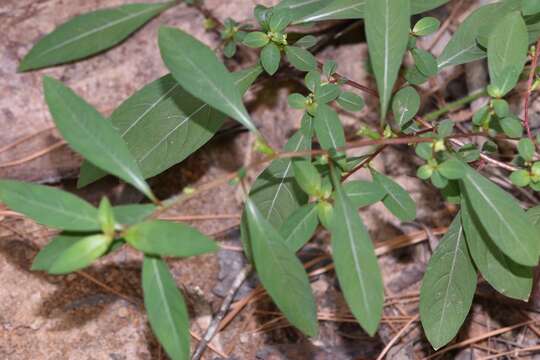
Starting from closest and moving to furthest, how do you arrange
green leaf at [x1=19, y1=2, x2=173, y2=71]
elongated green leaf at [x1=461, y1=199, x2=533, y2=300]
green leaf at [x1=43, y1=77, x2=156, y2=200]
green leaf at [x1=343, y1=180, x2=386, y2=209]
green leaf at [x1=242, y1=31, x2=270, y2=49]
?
green leaf at [x1=43, y1=77, x2=156, y2=200] < green leaf at [x1=343, y1=180, x2=386, y2=209] < elongated green leaf at [x1=461, y1=199, x2=533, y2=300] < green leaf at [x1=242, y1=31, x2=270, y2=49] < green leaf at [x1=19, y1=2, x2=173, y2=71]

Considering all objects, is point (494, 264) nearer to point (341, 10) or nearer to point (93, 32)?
point (341, 10)

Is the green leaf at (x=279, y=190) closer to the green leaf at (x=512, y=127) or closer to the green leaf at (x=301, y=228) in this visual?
the green leaf at (x=301, y=228)

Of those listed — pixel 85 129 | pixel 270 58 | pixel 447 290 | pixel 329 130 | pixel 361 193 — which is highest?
pixel 85 129

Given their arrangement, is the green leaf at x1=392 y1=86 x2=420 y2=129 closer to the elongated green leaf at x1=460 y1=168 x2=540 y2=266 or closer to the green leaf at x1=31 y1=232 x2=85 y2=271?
the elongated green leaf at x1=460 y1=168 x2=540 y2=266

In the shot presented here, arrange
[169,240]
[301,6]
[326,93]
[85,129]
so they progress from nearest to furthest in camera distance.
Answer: [169,240] → [85,129] → [326,93] → [301,6]

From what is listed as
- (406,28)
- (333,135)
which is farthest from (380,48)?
(333,135)

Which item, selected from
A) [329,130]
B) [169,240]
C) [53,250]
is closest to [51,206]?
[53,250]

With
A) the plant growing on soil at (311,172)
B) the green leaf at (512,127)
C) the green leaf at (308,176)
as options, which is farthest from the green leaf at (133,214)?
the green leaf at (512,127)

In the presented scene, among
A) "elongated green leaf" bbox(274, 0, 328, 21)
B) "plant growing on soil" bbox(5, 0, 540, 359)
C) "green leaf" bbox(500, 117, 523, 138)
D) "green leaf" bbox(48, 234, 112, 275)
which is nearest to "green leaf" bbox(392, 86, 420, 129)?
"plant growing on soil" bbox(5, 0, 540, 359)
